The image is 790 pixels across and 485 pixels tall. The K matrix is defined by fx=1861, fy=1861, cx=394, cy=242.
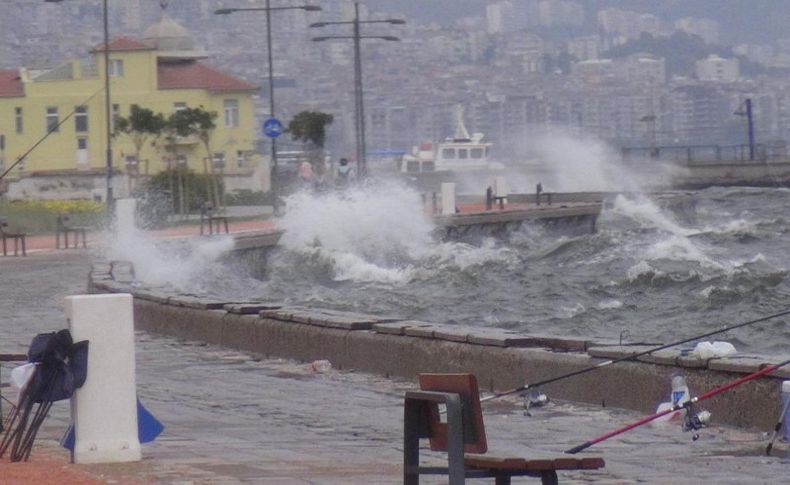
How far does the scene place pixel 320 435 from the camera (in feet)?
33.6

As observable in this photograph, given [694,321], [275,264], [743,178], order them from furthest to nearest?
[743,178], [275,264], [694,321]

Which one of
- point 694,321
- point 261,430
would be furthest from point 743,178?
point 261,430

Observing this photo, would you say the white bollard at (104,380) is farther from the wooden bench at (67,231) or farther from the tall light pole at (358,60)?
the tall light pole at (358,60)

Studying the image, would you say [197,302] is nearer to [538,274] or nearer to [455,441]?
[455,441]

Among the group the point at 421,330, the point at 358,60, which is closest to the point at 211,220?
the point at 358,60

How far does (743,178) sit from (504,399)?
2896 inches

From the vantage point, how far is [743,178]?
84.1 metres

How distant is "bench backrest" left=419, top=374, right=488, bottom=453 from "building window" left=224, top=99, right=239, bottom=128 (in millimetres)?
83629

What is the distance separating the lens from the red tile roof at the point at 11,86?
88.2 meters

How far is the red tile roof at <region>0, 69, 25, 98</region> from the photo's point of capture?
290 feet

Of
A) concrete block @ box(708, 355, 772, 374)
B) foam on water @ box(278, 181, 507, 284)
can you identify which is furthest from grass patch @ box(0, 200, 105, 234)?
concrete block @ box(708, 355, 772, 374)

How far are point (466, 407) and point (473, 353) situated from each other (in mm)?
6248

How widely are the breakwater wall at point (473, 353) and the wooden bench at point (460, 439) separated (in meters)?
3.79

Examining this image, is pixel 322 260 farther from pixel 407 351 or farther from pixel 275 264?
pixel 407 351
